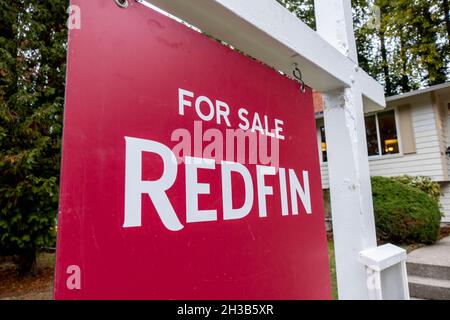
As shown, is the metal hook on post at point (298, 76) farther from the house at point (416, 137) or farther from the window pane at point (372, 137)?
the window pane at point (372, 137)

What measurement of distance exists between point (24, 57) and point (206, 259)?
23.6ft

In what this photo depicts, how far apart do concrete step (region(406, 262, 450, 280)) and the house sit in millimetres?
4325

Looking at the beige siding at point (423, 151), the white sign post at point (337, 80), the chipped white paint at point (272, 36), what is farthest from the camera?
the beige siding at point (423, 151)

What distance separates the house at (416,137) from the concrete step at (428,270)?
4325 millimetres

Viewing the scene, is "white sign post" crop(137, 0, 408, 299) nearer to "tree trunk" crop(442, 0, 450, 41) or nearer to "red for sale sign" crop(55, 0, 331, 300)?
"red for sale sign" crop(55, 0, 331, 300)

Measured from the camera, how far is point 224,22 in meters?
0.97

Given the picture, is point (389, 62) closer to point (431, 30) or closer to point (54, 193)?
point (431, 30)

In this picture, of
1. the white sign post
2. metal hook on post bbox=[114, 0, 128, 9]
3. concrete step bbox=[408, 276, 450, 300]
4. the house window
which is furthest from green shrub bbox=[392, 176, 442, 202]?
metal hook on post bbox=[114, 0, 128, 9]

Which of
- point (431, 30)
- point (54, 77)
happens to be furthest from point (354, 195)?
point (431, 30)

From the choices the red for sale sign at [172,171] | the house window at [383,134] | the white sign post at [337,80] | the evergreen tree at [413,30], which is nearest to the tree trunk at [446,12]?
the evergreen tree at [413,30]

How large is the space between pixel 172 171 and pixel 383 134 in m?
9.66

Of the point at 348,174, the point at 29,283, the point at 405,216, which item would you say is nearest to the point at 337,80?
the point at 348,174

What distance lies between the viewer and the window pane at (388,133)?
8.97 metres

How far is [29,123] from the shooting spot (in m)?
5.82
